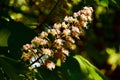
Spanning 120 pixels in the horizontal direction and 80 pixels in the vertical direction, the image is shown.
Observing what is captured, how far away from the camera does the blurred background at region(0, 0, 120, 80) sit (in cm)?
173

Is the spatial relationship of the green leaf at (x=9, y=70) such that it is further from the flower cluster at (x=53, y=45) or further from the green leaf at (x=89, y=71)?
the green leaf at (x=89, y=71)

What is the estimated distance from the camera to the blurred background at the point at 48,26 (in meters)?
1.73

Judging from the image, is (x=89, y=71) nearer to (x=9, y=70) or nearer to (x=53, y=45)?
(x=53, y=45)

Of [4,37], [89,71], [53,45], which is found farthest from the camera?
[89,71]

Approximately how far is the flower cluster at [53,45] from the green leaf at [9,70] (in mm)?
185

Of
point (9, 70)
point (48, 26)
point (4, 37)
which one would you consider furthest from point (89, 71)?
point (9, 70)

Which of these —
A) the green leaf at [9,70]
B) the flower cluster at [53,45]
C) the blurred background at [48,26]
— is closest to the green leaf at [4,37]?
the blurred background at [48,26]

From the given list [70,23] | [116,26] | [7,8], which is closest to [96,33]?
[116,26]

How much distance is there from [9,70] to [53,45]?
0.28 m

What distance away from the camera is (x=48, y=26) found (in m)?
2.05

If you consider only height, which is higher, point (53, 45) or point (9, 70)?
point (53, 45)

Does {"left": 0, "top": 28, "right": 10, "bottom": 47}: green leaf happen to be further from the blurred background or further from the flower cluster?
the flower cluster

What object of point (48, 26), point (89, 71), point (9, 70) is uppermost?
point (48, 26)

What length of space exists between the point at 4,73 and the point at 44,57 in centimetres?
19
